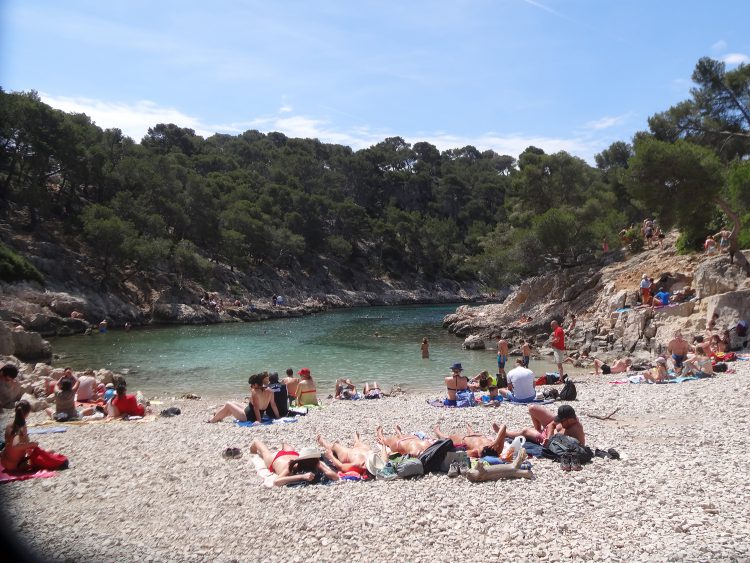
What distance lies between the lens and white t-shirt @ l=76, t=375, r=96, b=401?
12914mm

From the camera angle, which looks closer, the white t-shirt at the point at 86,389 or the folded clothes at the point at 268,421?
the folded clothes at the point at 268,421

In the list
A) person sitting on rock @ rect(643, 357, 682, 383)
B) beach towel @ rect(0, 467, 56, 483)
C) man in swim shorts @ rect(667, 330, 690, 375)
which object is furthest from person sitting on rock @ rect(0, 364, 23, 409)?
man in swim shorts @ rect(667, 330, 690, 375)

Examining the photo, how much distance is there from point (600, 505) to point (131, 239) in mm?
41177

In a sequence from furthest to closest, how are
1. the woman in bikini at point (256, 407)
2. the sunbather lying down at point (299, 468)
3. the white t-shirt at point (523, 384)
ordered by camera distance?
the white t-shirt at point (523, 384) → the woman in bikini at point (256, 407) → the sunbather lying down at point (299, 468)

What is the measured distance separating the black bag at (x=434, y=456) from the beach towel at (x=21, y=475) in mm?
4925

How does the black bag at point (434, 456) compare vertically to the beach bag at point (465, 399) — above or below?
above

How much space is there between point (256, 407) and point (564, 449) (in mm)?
5979

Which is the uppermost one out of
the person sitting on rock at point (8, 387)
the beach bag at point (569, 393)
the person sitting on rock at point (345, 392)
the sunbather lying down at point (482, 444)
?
the person sitting on rock at point (8, 387)

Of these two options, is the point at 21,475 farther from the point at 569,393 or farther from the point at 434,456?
the point at 569,393

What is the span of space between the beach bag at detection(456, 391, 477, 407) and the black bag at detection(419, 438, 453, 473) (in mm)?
5401

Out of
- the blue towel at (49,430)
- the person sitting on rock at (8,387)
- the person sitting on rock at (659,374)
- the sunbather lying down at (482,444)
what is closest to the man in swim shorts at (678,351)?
the person sitting on rock at (659,374)

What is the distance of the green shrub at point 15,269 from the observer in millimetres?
30719

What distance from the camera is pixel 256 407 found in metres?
10.7

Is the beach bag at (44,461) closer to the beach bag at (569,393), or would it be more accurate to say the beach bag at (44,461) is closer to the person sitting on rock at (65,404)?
the person sitting on rock at (65,404)
